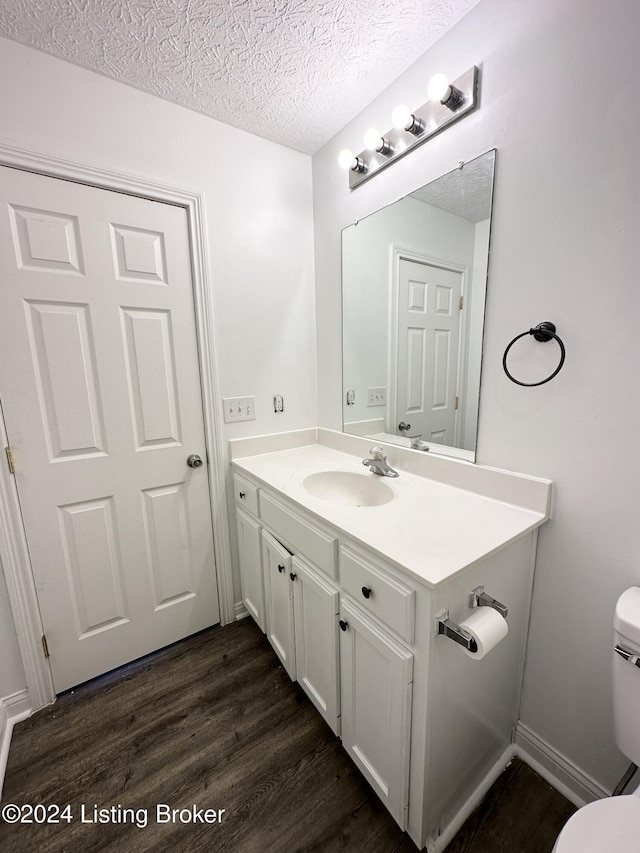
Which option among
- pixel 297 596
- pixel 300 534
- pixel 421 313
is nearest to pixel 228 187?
pixel 421 313

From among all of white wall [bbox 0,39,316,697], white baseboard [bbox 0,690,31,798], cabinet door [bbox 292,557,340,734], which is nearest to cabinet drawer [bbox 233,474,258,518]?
white wall [bbox 0,39,316,697]

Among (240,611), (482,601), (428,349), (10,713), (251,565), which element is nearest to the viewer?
(482,601)

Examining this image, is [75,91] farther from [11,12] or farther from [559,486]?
[559,486]

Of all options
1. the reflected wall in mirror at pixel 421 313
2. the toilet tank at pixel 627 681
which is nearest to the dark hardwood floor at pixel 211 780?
the toilet tank at pixel 627 681

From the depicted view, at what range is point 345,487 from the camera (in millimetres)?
1521

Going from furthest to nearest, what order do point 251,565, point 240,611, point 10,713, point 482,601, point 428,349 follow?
point 240,611 → point 251,565 → point 428,349 → point 10,713 → point 482,601

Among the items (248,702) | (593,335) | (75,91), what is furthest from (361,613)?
(75,91)

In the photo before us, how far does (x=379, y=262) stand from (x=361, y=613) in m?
1.39

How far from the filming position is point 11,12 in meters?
1.02

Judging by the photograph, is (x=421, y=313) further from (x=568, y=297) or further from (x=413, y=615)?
(x=413, y=615)

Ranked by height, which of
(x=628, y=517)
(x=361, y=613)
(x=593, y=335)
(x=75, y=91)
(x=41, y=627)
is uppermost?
(x=75, y=91)

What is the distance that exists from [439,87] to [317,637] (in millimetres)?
1809

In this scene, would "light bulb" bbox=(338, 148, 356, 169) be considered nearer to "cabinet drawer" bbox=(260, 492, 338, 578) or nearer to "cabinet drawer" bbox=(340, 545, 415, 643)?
"cabinet drawer" bbox=(260, 492, 338, 578)

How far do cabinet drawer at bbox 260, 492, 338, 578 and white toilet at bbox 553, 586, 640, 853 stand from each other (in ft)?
2.22
